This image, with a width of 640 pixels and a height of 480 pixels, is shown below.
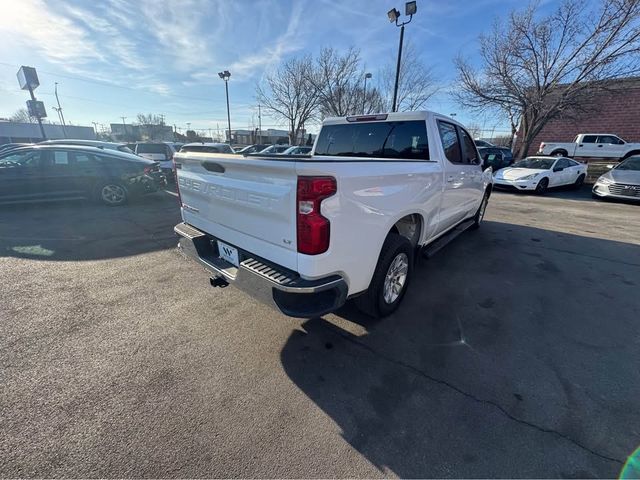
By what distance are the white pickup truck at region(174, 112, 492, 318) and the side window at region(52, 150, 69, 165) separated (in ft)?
22.6

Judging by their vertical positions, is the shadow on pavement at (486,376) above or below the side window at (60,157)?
below

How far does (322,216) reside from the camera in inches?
77.9

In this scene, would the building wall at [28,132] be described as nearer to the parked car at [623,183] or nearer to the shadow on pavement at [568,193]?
the shadow on pavement at [568,193]

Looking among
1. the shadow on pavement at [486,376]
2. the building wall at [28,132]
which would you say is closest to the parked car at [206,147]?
the shadow on pavement at [486,376]

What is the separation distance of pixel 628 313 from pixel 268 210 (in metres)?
4.29

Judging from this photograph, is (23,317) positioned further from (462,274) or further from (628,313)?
(628,313)

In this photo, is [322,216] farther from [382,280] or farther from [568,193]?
[568,193]

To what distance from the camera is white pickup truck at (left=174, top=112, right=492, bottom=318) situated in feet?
6.63

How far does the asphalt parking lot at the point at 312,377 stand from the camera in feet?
5.73

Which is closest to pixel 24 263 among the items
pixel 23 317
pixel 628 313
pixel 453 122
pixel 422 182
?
pixel 23 317

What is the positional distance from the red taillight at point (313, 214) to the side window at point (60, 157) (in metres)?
8.94

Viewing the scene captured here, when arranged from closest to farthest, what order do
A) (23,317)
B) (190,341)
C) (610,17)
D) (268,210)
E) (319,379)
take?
(268,210) < (319,379) < (190,341) < (23,317) < (610,17)

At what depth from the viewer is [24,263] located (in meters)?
4.31

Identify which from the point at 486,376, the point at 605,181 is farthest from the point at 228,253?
the point at 605,181
